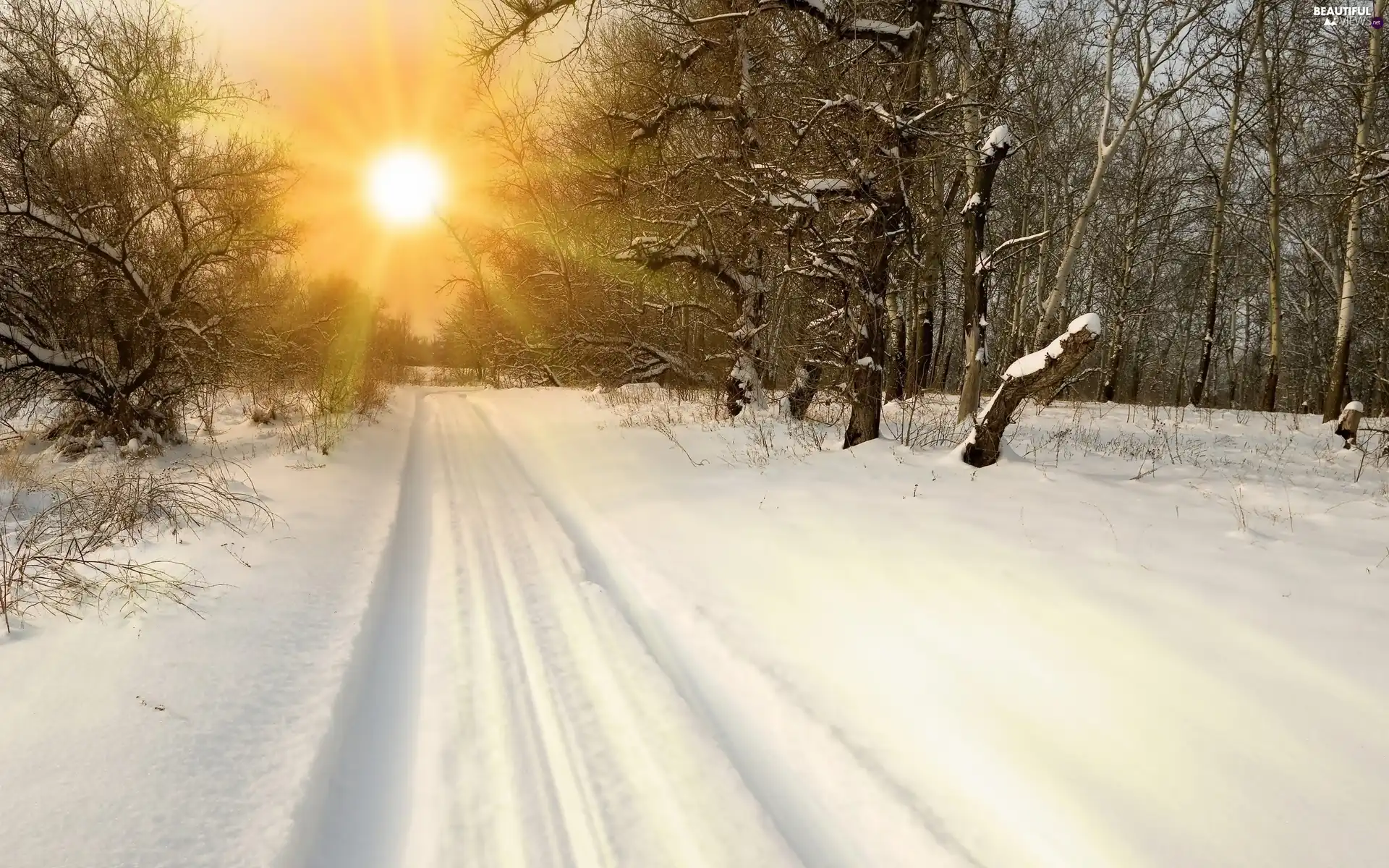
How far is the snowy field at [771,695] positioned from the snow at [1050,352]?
934 mm

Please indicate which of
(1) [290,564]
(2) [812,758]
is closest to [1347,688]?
(2) [812,758]

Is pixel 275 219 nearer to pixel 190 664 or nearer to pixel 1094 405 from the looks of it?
pixel 190 664

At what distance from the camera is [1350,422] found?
9688 mm

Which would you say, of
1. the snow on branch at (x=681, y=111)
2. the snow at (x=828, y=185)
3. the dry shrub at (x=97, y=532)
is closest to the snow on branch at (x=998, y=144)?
the snow at (x=828, y=185)

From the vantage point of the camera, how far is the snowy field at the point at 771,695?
2.20m

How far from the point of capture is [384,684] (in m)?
3.34

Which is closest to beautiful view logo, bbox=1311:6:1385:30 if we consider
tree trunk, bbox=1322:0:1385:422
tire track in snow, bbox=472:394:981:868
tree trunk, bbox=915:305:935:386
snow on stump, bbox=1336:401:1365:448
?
tree trunk, bbox=1322:0:1385:422

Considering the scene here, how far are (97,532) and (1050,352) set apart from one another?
8162 millimetres

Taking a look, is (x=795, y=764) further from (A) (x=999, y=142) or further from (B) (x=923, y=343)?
(B) (x=923, y=343)

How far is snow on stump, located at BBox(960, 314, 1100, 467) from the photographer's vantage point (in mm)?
5031

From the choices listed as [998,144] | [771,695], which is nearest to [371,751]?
[771,695]

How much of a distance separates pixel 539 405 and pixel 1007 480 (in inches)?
551

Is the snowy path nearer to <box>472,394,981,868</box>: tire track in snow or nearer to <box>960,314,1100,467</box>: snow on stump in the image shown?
<box>472,394,981,868</box>: tire track in snow

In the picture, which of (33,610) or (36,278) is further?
(36,278)
